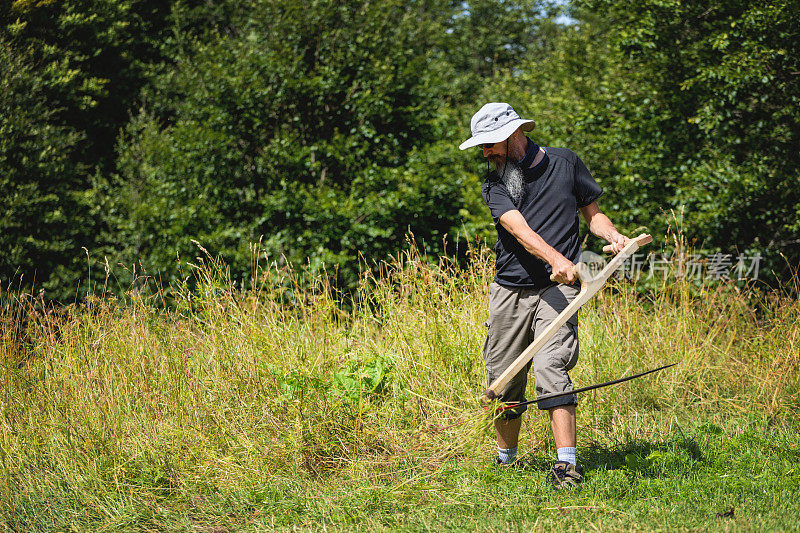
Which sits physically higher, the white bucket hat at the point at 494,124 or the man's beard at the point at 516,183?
the white bucket hat at the point at 494,124

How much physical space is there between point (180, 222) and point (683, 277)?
7.96m

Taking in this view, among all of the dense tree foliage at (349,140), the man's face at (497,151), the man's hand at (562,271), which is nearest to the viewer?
the man's hand at (562,271)

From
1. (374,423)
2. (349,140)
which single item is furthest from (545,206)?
(349,140)

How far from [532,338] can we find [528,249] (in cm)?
61

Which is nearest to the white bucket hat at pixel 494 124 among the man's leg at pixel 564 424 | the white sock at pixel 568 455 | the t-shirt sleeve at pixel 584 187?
the t-shirt sleeve at pixel 584 187

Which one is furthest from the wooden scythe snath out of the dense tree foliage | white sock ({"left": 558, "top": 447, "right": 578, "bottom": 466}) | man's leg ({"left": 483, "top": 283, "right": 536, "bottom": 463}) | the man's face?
the dense tree foliage

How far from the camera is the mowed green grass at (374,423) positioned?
350 cm

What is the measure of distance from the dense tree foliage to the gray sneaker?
582cm

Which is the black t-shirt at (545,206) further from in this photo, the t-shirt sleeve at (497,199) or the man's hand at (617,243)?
the man's hand at (617,243)

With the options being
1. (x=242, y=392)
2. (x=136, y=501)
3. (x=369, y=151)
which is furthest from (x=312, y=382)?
(x=369, y=151)

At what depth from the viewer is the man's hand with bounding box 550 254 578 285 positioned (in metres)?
3.31

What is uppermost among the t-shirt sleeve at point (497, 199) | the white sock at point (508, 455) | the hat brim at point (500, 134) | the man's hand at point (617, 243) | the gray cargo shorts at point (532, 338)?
the hat brim at point (500, 134)

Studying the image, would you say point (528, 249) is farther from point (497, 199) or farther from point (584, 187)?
point (584, 187)

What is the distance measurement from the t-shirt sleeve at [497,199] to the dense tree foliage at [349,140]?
5705 millimetres
